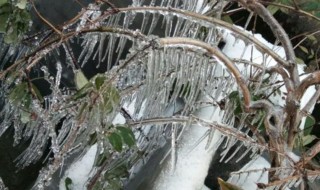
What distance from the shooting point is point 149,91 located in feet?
3.53

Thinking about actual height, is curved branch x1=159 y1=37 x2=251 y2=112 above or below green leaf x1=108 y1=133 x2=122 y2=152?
above

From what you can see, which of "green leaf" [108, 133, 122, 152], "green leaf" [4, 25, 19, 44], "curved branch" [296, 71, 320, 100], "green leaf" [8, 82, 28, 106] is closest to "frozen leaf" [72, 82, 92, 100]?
"green leaf" [108, 133, 122, 152]

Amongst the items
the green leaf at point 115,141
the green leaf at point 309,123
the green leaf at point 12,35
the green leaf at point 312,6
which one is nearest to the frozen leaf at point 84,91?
the green leaf at point 115,141

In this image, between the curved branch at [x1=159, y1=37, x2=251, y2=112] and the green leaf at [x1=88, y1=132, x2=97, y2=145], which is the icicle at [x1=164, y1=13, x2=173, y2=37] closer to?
the curved branch at [x1=159, y1=37, x2=251, y2=112]

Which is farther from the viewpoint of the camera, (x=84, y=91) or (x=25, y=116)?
(x=25, y=116)

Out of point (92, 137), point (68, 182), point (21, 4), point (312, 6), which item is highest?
point (312, 6)

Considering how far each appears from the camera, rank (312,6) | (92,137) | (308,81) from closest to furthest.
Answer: (308,81) → (92,137) → (312,6)

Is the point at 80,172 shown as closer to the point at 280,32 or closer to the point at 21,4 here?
the point at 21,4

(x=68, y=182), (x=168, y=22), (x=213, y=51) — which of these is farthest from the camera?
(x=68, y=182)

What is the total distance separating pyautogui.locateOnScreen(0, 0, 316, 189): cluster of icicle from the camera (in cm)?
103

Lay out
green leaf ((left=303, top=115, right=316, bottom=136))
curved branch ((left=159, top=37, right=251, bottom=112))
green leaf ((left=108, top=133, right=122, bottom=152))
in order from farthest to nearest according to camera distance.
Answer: green leaf ((left=303, top=115, right=316, bottom=136)) → green leaf ((left=108, top=133, right=122, bottom=152)) → curved branch ((left=159, top=37, right=251, bottom=112))

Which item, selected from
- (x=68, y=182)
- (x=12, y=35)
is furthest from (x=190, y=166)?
(x=12, y=35)

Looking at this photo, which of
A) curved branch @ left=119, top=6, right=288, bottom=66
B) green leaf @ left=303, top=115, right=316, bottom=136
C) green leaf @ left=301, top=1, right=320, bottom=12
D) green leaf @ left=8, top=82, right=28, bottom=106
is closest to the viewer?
curved branch @ left=119, top=6, right=288, bottom=66

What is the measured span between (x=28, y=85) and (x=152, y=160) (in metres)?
0.42
